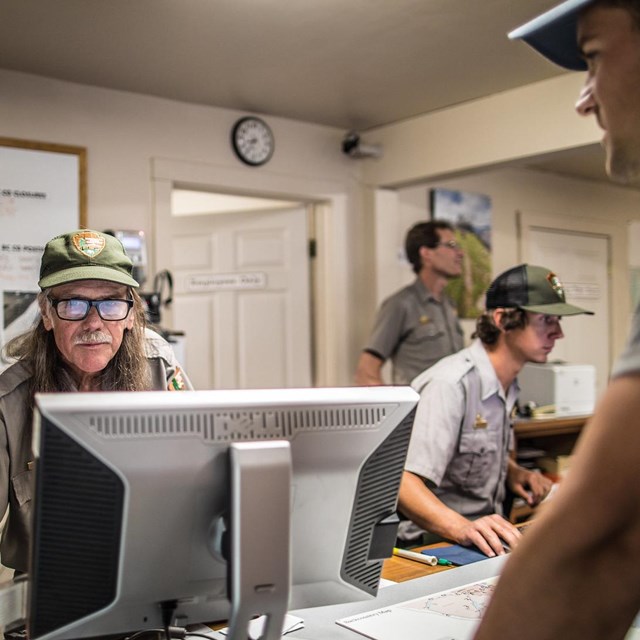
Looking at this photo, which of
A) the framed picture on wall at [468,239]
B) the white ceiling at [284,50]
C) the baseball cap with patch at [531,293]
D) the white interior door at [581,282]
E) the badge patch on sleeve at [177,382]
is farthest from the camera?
the white interior door at [581,282]

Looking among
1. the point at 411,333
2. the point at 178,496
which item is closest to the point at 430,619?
the point at 178,496

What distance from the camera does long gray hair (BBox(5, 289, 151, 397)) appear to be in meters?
1.93

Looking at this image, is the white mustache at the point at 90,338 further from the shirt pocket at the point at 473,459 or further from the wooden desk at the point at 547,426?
the wooden desk at the point at 547,426

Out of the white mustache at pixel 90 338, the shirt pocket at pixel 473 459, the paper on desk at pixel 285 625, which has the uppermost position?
the white mustache at pixel 90 338

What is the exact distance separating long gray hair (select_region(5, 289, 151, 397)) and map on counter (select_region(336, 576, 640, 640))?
0.84 metres

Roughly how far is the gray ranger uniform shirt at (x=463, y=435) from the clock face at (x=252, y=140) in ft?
7.03

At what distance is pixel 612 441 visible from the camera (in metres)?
0.73

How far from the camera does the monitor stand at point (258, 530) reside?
1.02 meters

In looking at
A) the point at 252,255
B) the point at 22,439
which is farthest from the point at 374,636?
the point at 252,255

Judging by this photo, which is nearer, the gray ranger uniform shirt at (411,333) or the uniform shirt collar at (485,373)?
the uniform shirt collar at (485,373)

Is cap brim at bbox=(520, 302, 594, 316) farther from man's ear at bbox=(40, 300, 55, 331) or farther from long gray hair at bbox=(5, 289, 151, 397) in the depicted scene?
man's ear at bbox=(40, 300, 55, 331)

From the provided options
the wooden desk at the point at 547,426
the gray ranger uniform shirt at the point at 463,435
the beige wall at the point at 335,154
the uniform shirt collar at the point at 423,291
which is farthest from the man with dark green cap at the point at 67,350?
the wooden desk at the point at 547,426

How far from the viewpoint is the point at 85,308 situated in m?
1.93

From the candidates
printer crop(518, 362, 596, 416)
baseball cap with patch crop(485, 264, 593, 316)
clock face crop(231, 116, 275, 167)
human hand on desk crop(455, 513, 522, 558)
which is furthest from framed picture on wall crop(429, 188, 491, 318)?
human hand on desk crop(455, 513, 522, 558)
